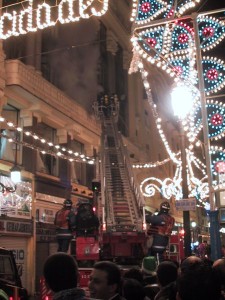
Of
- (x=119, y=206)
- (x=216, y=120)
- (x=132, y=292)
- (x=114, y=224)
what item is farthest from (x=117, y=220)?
(x=132, y=292)

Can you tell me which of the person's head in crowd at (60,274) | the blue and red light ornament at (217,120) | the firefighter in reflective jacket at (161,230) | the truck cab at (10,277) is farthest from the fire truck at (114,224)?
the person's head in crowd at (60,274)

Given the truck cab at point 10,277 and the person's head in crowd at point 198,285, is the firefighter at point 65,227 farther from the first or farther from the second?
the person's head in crowd at point 198,285

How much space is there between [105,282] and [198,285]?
1.33 meters

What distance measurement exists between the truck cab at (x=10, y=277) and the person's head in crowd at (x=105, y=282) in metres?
4.38

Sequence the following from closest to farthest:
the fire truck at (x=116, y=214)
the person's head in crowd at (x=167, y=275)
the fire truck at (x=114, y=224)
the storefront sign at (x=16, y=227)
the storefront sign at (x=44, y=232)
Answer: the person's head in crowd at (x=167, y=275) < the fire truck at (x=114, y=224) < the fire truck at (x=116, y=214) < the storefront sign at (x=16, y=227) < the storefront sign at (x=44, y=232)

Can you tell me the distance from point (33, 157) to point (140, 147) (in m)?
16.0

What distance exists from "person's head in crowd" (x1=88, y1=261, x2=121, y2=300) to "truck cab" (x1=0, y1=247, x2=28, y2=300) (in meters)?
4.38

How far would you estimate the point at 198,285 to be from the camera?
248 cm

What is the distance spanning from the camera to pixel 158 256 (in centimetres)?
1467

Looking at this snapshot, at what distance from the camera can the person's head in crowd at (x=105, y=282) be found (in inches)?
142

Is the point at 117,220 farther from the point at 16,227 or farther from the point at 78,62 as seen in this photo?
→ the point at 78,62

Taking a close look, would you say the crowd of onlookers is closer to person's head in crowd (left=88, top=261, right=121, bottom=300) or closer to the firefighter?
person's head in crowd (left=88, top=261, right=121, bottom=300)

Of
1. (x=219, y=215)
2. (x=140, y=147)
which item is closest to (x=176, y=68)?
(x=219, y=215)

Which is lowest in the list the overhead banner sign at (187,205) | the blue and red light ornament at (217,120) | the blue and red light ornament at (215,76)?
the overhead banner sign at (187,205)
